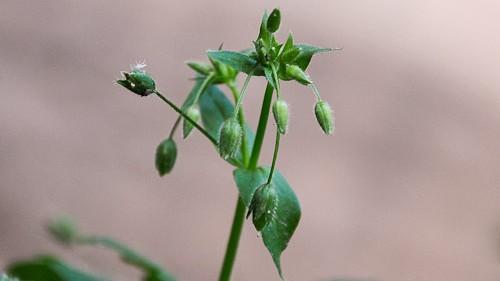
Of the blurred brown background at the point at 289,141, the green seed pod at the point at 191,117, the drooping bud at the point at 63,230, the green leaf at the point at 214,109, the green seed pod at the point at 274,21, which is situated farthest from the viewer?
the blurred brown background at the point at 289,141

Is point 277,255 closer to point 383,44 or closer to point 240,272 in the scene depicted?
point 240,272

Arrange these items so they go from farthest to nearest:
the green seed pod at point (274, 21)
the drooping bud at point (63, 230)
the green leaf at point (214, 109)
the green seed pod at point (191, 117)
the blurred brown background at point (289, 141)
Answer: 1. the blurred brown background at point (289, 141)
2. the drooping bud at point (63, 230)
3. the green leaf at point (214, 109)
4. the green seed pod at point (191, 117)
5. the green seed pod at point (274, 21)

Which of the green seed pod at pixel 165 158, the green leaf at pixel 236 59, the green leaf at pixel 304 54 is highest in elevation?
the green leaf at pixel 304 54

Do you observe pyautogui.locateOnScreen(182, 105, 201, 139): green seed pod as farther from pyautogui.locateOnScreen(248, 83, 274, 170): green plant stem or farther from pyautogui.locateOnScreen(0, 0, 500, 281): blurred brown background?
pyautogui.locateOnScreen(0, 0, 500, 281): blurred brown background

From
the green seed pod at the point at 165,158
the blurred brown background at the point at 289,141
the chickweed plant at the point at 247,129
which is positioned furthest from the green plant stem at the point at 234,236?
the blurred brown background at the point at 289,141

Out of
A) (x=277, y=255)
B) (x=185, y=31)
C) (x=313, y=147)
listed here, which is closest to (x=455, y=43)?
(x=313, y=147)

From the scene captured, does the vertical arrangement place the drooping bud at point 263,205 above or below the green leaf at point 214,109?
below

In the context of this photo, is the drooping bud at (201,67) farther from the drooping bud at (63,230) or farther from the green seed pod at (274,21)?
the drooping bud at (63,230)
